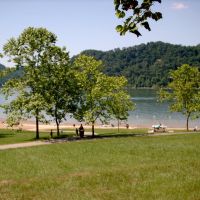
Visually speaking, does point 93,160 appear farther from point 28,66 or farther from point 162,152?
point 28,66

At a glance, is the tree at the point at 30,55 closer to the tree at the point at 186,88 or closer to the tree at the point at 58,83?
the tree at the point at 58,83

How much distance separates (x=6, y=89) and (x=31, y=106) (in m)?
4.07

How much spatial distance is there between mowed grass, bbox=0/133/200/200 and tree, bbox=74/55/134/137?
14.1 meters

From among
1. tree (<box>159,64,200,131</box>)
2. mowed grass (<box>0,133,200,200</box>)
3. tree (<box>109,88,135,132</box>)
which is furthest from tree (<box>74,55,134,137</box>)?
mowed grass (<box>0,133,200,200</box>)

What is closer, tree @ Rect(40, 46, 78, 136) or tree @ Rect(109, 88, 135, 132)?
tree @ Rect(40, 46, 78, 136)

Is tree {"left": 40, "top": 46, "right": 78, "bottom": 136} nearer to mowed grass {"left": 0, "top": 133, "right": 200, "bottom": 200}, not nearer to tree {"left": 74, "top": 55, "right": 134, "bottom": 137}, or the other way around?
tree {"left": 74, "top": 55, "right": 134, "bottom": 137}

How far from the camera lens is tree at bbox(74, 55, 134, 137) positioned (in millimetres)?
42562

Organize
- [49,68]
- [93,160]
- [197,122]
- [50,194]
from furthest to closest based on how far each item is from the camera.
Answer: [197,122]
[49,68]
[93,160]
[50,194]

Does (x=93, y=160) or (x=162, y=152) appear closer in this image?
(x=93, y=160)

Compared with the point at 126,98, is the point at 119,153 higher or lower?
lower

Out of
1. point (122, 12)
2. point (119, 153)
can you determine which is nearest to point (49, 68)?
point (119, 153)

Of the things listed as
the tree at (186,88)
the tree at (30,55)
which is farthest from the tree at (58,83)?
the tree at (186,88)

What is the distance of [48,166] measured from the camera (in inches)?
924

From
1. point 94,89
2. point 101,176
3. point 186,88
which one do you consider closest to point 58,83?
point 94,89
